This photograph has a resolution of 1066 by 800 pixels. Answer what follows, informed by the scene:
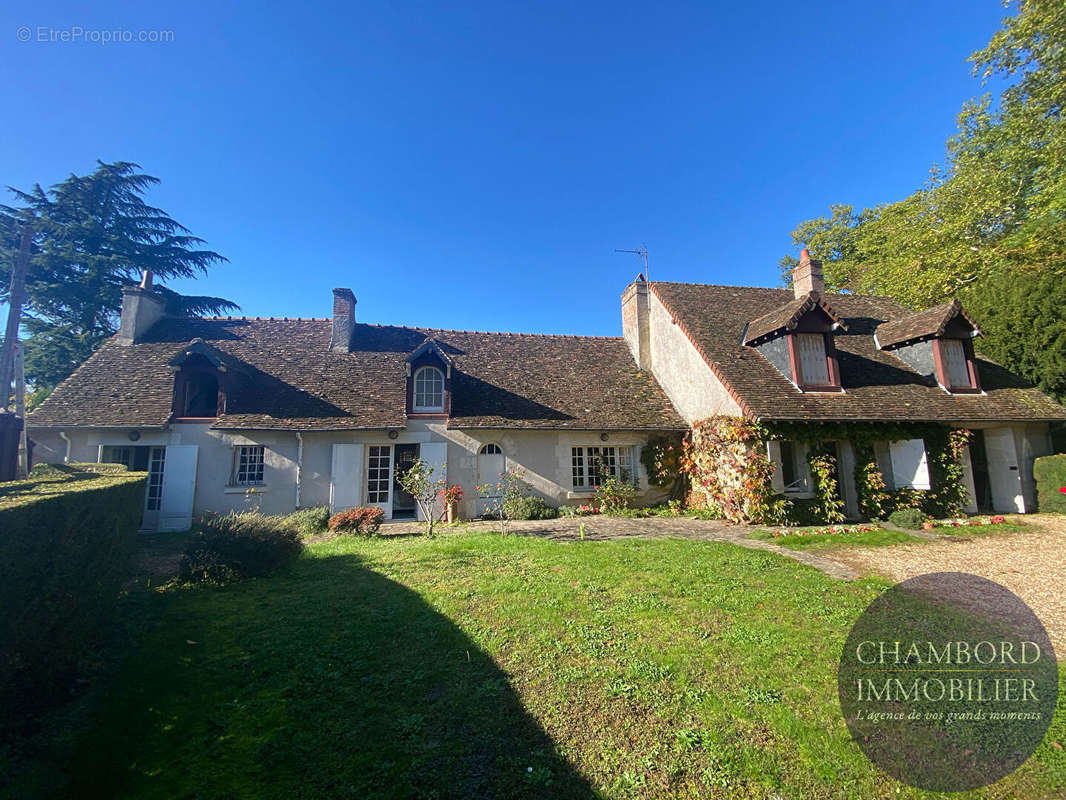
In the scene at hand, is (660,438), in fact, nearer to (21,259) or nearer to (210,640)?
(210,640)

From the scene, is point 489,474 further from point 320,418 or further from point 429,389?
point 320,418

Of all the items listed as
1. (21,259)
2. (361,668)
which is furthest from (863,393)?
(21,259)

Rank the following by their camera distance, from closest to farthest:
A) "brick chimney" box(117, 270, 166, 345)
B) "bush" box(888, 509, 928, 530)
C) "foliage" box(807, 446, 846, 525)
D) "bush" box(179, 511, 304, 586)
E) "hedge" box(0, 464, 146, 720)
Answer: "hedge" box(0, 464, 146, 720)
"bush" box(179, 511, 304, 586)
"bush" box(888, 509, 928, 530)
"foliage" box(807, 446, 846, 525)
"brick chimney" box(117, 270, 166, 345)

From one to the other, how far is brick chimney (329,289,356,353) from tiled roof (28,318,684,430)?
0.31 m

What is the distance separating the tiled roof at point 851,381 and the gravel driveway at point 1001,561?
11.7 ft

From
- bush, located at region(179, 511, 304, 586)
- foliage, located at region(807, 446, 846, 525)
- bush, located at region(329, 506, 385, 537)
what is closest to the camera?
bush, located at region(179, 511, 304, 586)

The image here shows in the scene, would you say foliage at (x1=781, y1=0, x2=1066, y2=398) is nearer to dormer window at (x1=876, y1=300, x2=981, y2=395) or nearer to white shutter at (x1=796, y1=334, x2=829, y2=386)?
dormer window at (x1=876, y1=300, x2=981, y2=395)

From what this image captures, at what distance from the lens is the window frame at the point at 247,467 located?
39.5 feet

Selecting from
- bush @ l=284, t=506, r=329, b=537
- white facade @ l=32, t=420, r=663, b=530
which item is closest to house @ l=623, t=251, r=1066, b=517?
white facade @ l=32, t=420, r=663, b=530

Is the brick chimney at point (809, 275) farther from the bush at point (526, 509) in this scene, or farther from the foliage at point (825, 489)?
the bush at point (526, 509)

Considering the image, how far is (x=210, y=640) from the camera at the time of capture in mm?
4562

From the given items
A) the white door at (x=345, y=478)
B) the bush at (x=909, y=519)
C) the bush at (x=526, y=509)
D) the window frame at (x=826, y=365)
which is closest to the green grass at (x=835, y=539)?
the bush at (x=909, y=519)

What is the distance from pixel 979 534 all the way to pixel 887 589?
6.19 meters

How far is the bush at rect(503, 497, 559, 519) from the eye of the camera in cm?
1214
